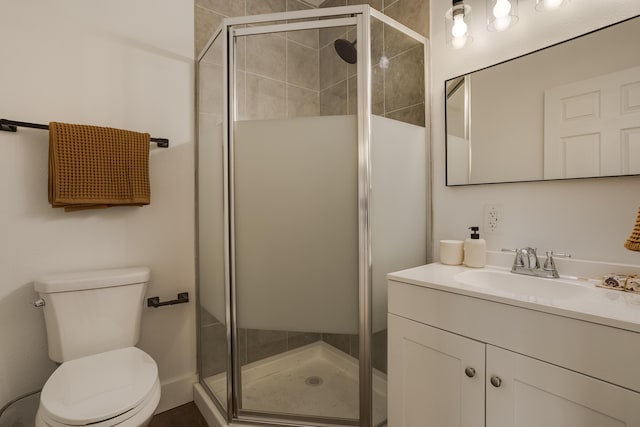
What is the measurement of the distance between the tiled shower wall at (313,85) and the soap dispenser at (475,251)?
0.51 m

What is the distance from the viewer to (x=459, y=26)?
1.39 meters

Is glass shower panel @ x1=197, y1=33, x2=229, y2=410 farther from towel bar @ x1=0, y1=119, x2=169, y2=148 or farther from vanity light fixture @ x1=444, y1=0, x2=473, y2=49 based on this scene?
vanity light fixture @ x1=444, y1=0, x2=473, y2=49

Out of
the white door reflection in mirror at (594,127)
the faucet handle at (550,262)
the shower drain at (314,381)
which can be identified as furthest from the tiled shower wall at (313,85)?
the faucet handle at (550,262)

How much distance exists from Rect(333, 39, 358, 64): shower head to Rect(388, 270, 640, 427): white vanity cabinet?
96 cm

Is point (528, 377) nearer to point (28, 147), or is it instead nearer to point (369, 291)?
point (369, 291)

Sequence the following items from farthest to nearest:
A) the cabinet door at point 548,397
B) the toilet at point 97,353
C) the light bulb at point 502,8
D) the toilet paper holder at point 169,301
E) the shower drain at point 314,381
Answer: the shower drain at point 314,381 < the toilet paper holder at point 169,301 < the light bulb at point 502,8 < the toilet at point 97,353 < the cabinet door at point 548,397

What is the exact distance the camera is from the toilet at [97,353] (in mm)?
1005

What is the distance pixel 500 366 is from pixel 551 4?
4.41 feet

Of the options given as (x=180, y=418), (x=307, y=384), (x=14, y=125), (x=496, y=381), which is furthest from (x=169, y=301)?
(x=496, y=381)

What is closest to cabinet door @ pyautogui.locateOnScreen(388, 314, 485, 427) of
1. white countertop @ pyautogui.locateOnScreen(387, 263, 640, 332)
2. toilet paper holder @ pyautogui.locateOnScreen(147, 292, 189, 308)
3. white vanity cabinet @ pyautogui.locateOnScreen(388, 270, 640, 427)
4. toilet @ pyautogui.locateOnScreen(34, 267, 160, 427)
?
white vanity cabinet @ pyautogui.locateOnScreen(388, 270, 640, 427)

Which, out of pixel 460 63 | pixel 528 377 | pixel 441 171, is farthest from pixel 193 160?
pixel 528 377

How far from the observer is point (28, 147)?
1.37m

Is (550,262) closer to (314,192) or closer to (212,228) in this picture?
(314,192)

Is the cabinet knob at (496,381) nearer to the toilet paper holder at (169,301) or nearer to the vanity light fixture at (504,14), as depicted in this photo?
the vanity light fixture at (504,14)
